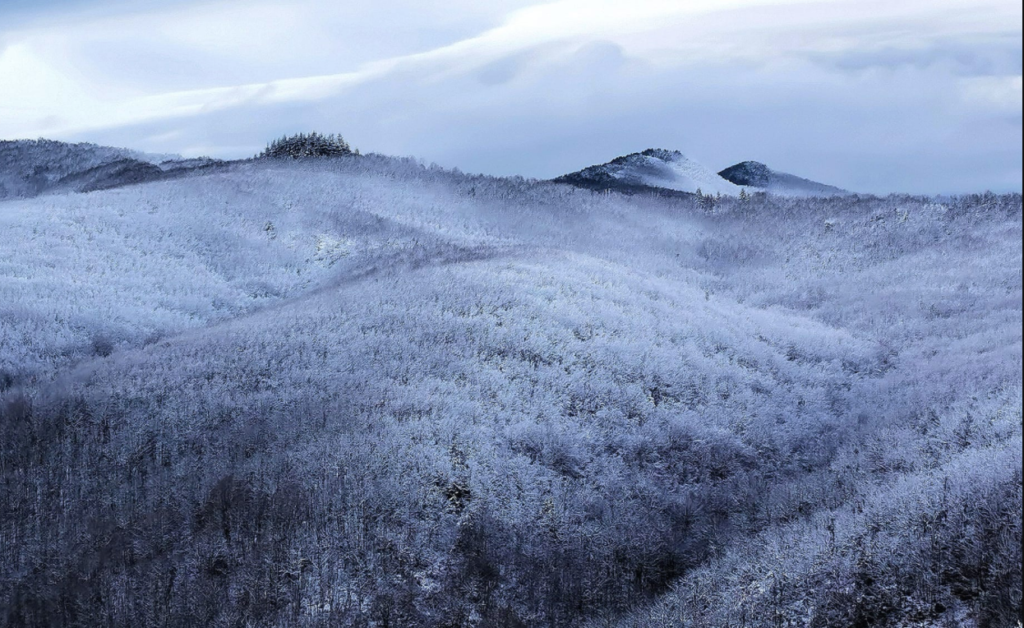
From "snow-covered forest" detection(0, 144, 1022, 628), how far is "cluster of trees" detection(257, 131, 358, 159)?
2196 cm

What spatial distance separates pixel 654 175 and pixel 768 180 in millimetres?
18957

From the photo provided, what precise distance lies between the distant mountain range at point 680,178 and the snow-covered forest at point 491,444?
3536 cm

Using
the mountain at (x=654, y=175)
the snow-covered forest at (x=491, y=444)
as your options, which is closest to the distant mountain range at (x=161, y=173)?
the mountain at (x=654, y=175)

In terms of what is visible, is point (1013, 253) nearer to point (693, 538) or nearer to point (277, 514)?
point (693, 538)

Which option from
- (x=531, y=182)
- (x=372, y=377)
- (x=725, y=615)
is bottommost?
(x=725, y=615)

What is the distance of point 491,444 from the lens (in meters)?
18.7

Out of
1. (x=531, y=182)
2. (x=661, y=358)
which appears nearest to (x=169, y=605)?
(x=661, y=358)

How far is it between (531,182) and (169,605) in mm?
42972

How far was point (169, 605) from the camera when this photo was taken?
47.9ft

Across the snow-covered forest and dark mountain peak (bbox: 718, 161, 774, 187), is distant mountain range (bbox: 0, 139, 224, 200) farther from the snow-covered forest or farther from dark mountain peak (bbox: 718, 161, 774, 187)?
dark mountain peak (bbox: 718, 161, 774, 187)

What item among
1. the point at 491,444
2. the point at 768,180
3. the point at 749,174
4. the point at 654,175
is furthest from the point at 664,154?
the point at 491,444

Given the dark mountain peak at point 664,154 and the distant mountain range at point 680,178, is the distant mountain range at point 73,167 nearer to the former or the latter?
the distant mountain range at point 680,178

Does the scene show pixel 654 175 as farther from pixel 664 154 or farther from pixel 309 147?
pixel 309 147

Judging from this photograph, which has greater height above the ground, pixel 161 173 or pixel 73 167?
pixel 73 167
